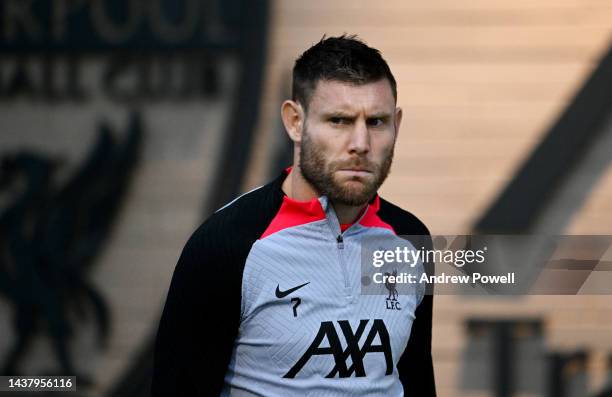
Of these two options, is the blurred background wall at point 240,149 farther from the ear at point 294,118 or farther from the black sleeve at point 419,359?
the ear at point 294,118

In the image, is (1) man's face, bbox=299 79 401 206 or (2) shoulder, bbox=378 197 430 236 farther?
(2) shoulder, bbox=378 197 430 236

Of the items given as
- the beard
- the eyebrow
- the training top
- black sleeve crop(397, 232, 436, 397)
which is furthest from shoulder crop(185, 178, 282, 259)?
black sleeve crop(397, 232, 436, 397)

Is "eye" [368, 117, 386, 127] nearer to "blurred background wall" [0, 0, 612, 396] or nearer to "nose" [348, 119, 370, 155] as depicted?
"nose" [348, 119, 370, 155]

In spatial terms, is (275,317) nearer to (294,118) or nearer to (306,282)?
(306,282)

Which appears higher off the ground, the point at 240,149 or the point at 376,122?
the point at 240,149

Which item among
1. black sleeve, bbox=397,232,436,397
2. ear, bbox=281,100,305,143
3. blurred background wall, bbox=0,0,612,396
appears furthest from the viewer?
blurred background wall, bbox=0,0,612,396

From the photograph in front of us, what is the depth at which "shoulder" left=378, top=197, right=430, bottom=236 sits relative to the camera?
2545 mm

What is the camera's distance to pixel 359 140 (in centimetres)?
223

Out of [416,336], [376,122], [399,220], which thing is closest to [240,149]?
[399,220]

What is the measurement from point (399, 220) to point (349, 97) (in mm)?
446

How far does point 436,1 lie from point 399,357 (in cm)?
276

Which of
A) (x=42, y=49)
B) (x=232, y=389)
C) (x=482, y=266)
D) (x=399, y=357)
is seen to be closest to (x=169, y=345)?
(x=232, y=389)

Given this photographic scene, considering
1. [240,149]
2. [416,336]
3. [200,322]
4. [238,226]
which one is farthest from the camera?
[240,149]

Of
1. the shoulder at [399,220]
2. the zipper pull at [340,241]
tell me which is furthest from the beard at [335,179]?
the shoulder at [399,220]
